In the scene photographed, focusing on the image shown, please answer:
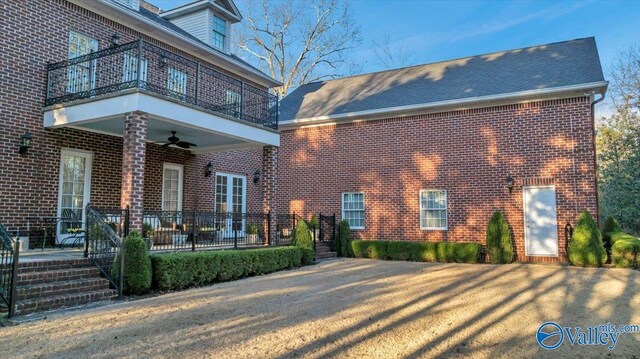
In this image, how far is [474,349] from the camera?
4.79 meters

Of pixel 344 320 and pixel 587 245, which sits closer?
pixel 344 320

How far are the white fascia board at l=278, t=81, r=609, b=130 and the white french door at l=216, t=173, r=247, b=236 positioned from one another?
3162 mm

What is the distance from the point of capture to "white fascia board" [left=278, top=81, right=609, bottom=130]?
1273cm

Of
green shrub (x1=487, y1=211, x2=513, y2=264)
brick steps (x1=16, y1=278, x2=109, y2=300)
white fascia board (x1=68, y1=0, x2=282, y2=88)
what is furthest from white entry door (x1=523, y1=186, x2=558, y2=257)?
brick steps (x1=16, y1=278, x2=109, y2=300)

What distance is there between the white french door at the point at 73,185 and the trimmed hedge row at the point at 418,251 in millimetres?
8291

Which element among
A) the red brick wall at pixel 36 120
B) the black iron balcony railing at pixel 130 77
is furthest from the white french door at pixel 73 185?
the black iron balcony railing at pixel 130 77

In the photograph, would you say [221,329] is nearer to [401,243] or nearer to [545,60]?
[401,243]

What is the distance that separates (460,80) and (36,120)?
43.1 feet

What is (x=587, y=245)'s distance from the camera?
38.9 ft

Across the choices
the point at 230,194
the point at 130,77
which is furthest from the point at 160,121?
the point at 230,194

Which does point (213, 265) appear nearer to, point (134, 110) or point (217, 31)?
point (134, 110)

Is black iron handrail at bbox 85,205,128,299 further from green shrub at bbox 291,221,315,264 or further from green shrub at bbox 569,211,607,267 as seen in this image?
green shrub at bbox 569,211,607,267

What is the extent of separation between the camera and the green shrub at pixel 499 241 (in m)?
13.0

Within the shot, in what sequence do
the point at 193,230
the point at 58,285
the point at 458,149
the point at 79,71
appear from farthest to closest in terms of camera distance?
the point at 458,149, the point at 79,71, the point at 193,230, the point at 58,285
